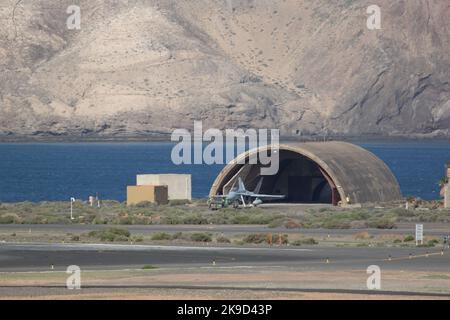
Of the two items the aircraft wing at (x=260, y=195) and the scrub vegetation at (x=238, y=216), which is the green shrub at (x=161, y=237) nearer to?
the scrub vegetation at (x=238, y=216)

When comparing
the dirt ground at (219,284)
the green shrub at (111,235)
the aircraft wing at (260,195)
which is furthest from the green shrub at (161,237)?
the aircraft wing at (260,195)

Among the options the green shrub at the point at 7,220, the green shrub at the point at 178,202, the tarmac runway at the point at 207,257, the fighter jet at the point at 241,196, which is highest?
the fighter jet at the point at 241,196

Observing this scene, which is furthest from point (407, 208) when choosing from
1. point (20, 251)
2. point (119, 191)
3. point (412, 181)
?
point (412, 181)
